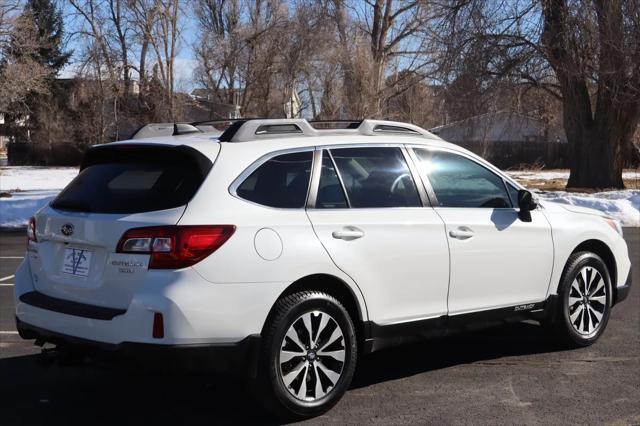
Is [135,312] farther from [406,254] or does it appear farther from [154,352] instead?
[406,254]

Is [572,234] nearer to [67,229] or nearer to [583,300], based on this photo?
[583,300]

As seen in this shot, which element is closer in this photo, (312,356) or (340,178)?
(312,356)

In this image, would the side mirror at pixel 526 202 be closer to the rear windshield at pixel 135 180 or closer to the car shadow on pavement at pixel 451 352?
the car shadow on pavement at pixel 451 352

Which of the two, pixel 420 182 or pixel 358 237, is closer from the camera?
pixel 358 237

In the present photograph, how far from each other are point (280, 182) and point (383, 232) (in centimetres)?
75

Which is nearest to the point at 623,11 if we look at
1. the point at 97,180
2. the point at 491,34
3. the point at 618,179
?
the point at 491,34

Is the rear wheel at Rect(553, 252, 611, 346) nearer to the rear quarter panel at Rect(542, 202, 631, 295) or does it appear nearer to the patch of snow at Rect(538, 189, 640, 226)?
the rear quarter panel at Rect(542, 202, 631, 295)

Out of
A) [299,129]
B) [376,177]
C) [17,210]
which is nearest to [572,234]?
[376,177]

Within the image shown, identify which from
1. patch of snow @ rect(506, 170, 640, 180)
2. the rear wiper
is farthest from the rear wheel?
patch of snow @ rect(506, 170, 640, 180)

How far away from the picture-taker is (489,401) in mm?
4984

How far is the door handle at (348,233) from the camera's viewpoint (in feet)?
15.6

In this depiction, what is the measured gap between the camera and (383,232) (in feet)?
16.3

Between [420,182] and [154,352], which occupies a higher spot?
[420,182]

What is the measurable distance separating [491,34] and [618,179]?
275 inches
